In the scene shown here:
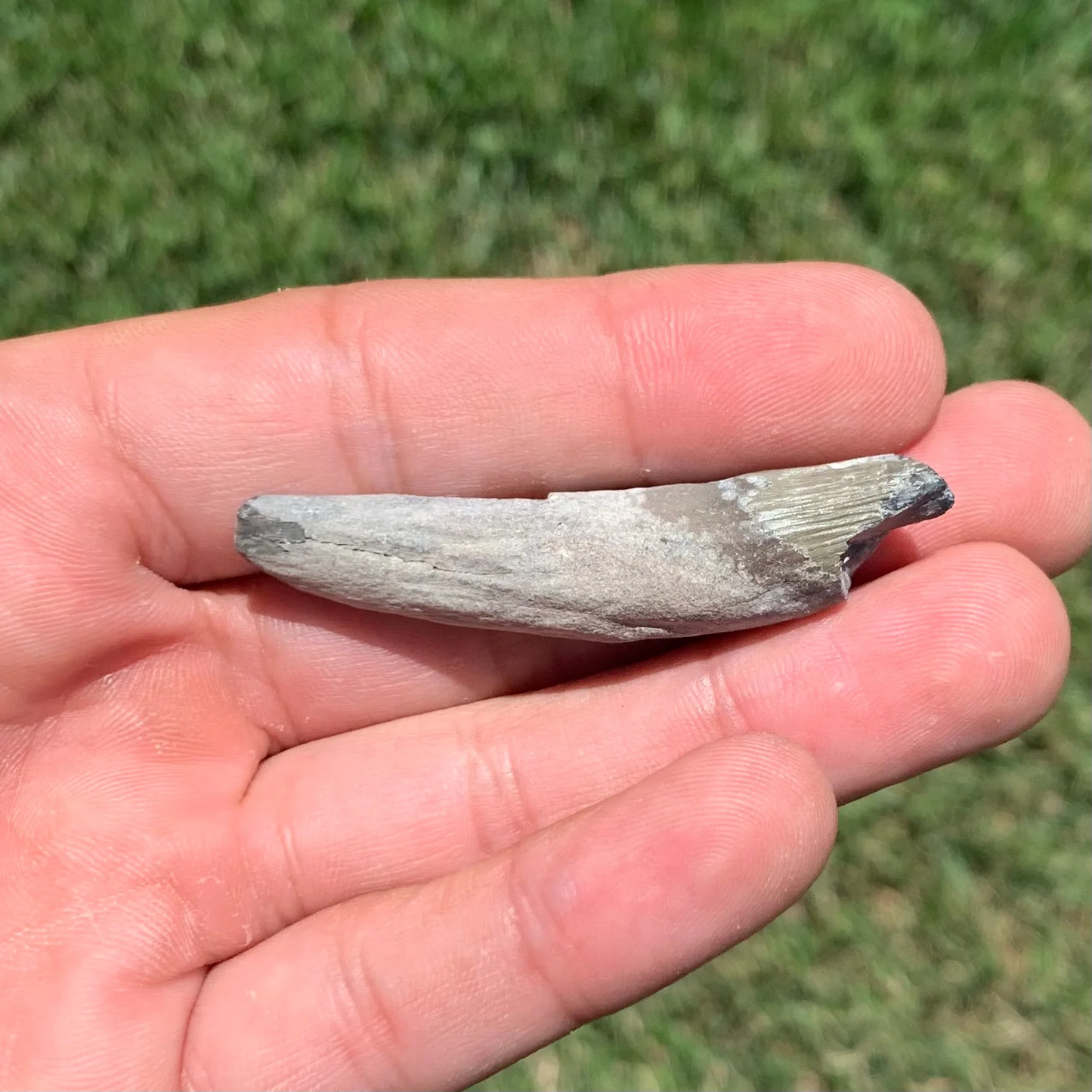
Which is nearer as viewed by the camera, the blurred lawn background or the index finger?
the index finger

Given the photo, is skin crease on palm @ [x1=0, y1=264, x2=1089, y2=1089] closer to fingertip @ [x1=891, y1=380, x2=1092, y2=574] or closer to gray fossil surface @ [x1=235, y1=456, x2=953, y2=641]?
fingertip @ [x1=891, y1=380, x2=1092, y2=574]

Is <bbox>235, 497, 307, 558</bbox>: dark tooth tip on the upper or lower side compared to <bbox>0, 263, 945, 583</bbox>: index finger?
lower

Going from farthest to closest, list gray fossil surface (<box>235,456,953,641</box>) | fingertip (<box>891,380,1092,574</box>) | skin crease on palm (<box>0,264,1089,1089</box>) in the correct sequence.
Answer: fingertip (<box>891,380,1092,574</box>) < gray fossil surface (<box>235,456,953,641</box>) < skin crease on palm (<box>0,264,1089,1089</box>)

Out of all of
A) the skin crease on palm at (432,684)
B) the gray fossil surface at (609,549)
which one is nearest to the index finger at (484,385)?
the skin crease on palm at (432,684)

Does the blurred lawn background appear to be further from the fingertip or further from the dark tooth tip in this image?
the dark tooth tip

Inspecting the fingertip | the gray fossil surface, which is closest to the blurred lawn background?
the fingertip

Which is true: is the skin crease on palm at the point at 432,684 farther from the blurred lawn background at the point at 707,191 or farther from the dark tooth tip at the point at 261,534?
the blurred lawn background at the point at 707,191

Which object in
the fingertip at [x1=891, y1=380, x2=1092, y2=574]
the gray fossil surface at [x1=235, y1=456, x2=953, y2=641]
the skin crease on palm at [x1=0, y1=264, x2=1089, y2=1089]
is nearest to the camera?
the skin crease on palm at [x1=0, y1=264, x2=1089, y2=1089]

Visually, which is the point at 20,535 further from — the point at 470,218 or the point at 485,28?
the point at 485,28

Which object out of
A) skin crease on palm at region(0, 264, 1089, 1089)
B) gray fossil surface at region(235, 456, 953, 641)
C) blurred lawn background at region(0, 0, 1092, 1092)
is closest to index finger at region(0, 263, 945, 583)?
skin crease on palm at region(0, 264, 1089, 1089)
